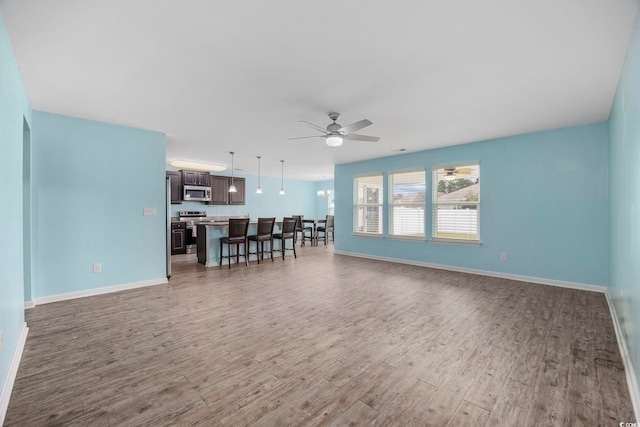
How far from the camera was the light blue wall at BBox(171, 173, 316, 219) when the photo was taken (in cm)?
921

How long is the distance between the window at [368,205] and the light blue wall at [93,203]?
4.62 metres

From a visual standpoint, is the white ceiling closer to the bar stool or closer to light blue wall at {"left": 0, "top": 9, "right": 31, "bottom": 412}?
light blue wall at {"left": 0, "top": 9, "right": 31, "bottom": 412}

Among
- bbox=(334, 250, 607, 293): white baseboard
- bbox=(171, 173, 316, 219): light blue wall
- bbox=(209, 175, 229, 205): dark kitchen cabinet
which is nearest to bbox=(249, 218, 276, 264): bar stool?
bbox=(334, 250, 607, 293): white baseboard

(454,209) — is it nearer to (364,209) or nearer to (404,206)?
(404,206)

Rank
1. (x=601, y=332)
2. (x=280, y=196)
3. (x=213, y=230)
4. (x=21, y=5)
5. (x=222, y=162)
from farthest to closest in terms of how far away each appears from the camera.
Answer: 1. (x=280, y=196)
2. (x=222, y=162)
3. (x=213, y=230)
4. (x=601, y=332)
5. (x=21, y=5)

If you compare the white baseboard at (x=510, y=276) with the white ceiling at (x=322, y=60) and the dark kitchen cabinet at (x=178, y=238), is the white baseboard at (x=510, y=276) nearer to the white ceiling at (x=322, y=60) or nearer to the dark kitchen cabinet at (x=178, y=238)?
the white ceiling at (x=322, y=60)

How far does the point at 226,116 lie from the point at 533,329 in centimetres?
441

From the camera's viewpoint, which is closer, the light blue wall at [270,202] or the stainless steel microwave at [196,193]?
the stainless steel microwave at [196,193]

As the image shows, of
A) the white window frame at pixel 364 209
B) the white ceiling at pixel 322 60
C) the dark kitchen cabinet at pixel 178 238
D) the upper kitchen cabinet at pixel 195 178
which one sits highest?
the white ceiling at pixel 322 60

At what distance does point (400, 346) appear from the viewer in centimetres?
251

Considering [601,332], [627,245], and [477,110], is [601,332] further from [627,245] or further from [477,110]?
[477,110]

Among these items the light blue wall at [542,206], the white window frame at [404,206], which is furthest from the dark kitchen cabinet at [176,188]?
the light blue wall at [542,206]

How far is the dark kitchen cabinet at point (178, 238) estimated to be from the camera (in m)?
7.54

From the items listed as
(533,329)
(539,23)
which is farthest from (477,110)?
(533,329)
